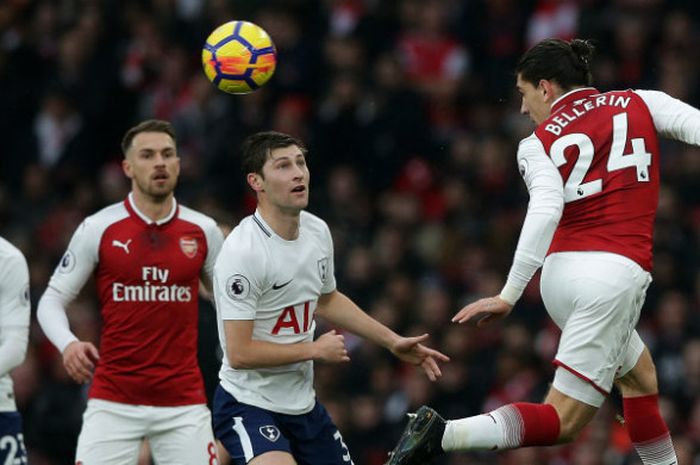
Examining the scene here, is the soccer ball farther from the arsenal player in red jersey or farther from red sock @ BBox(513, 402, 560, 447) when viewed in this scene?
red sock @ BBox(513, 402, 560, 447)

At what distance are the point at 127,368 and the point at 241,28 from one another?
2.15 metres

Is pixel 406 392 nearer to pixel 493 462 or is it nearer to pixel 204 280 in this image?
pixel 493 462

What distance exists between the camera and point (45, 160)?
1567 centimetres

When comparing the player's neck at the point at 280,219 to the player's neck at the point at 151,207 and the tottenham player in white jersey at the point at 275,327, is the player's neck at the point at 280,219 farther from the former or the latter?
the player's neck at the point at 151,207

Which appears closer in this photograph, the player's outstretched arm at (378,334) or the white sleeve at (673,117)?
the white sleeve at (673,117)

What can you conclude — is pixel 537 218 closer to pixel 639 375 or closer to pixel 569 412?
pixel 569 412

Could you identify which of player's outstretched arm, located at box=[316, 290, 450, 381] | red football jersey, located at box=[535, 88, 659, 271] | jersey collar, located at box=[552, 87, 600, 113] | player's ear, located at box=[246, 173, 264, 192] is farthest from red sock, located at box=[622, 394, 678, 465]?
player's ear, located at box=[246, 173, 264, 192]

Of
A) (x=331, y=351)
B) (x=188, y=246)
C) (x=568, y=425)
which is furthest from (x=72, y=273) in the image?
(x=568, y=425)

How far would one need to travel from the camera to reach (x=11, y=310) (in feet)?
28.3

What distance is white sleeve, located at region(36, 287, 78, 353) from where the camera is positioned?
8562 millimetres

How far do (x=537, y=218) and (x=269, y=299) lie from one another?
152 centimetres

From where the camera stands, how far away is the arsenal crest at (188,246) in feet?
29.1

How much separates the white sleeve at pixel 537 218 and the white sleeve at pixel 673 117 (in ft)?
2.07

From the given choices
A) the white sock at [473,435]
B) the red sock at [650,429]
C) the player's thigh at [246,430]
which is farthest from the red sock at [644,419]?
the player's thigh at [246,430]
